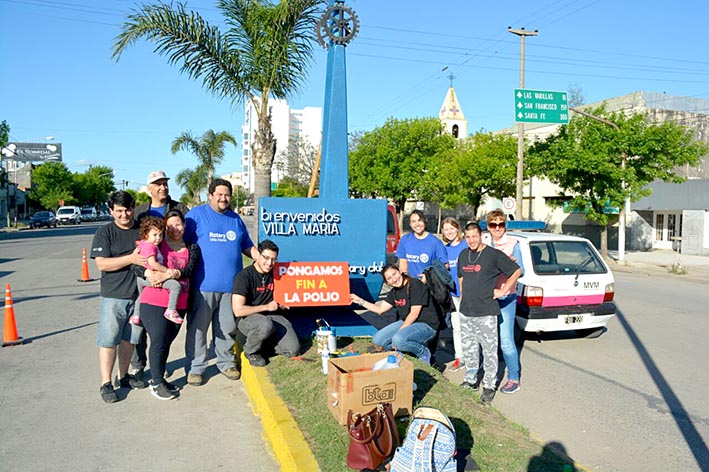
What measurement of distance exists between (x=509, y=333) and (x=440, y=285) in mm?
928

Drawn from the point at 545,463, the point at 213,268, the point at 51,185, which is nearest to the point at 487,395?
the point at 545,463

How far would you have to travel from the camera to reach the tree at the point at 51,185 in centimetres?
7156

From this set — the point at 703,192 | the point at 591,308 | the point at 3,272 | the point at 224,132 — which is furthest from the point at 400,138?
the point at 591,308

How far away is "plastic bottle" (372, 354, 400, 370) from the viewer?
15.2 feet

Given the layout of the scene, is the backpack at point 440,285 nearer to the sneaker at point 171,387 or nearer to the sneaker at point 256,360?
the sneaker at point 256,360

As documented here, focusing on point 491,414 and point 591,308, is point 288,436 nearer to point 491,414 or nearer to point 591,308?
point 491,414

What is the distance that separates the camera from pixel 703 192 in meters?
24.7

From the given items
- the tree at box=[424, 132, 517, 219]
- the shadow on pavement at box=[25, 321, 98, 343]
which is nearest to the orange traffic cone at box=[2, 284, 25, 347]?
the shadow on pavement at box=[25, 321, 98, 343]

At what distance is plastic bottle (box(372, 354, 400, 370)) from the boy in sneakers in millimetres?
1296

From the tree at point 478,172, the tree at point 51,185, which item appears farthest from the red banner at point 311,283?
the tree at point 51,185

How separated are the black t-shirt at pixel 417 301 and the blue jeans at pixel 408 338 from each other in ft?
0.35

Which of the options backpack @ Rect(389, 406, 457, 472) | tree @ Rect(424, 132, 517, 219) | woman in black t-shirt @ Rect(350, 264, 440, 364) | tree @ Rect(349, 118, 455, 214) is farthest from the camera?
tree @ Rect(349, 118, 455, 214)

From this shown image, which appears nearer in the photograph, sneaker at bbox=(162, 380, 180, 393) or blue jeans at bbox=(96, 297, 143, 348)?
blue jeans at bbox=(96, 297, 143, 348)

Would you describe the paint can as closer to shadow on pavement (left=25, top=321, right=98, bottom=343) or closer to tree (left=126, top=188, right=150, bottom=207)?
tree (left=126, top=188, right=150, bottom=207)
